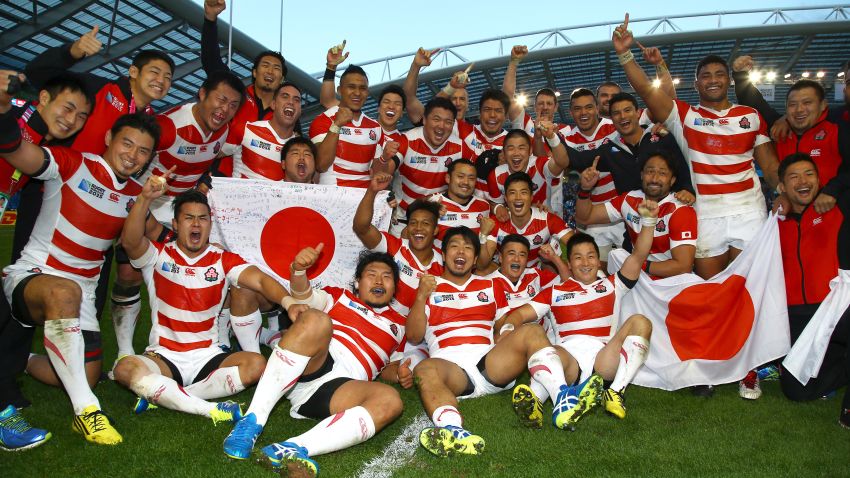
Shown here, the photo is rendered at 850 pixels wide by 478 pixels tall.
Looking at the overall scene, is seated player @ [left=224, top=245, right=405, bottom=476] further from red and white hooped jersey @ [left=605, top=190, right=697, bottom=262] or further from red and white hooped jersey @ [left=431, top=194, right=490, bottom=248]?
red and white hooped jersey @ [left=605, top=190, right=697, bottom=262]

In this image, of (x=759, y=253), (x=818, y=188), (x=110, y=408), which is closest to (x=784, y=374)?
(x=759, y=253)

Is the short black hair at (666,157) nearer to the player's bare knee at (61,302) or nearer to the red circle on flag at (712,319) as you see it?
the red circle on flag at (712,319)

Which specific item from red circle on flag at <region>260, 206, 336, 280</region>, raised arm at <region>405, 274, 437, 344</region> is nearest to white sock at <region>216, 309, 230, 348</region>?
red circle on flag at <region>260, 206, 336, 280</region>

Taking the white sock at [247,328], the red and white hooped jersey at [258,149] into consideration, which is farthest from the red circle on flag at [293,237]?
the white sock at [247,328]

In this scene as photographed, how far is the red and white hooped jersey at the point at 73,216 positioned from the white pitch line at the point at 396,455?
249 cm

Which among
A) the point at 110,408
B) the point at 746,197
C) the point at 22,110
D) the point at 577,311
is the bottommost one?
the point at 110,408

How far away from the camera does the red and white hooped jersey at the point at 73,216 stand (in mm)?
4254

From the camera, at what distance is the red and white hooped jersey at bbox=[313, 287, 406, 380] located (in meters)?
4.40

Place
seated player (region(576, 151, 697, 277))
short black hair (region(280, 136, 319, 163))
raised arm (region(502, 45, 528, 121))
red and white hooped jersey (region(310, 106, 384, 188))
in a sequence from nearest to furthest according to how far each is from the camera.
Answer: seated player (region(576, 151, 697, 277))
short black hair (region(280, 136, 319, 163))
red and white hooped jersey (region(310, 106, 384, 188))
raised arm (region(502, 45, 528, 121))

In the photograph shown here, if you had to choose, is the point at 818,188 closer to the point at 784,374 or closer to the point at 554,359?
the point at 784,374

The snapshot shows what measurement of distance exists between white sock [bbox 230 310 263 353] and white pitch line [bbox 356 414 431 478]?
160 cm

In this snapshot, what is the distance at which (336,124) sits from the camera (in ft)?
19.1

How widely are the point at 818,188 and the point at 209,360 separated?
4772 mm

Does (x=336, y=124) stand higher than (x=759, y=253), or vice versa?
(x=336, y=124)
